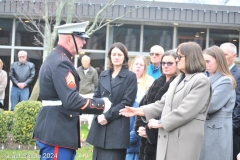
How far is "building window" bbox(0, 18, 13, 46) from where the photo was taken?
17500mm

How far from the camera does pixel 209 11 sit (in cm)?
1669

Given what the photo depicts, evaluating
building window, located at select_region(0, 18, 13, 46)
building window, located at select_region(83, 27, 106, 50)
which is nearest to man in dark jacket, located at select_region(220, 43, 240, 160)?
building window, located at select_region(83, 27, 106, 50)

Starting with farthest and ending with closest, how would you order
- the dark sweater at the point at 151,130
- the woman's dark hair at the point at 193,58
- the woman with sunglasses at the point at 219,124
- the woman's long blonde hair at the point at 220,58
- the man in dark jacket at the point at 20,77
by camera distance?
the man in dark jacket at the point at 20,77, the woman's long blonde hair at the point at 220,58, the dark sweater at the point at 151,130, the woman with sunglasses at the point at 219,124, the woman's dark hair at the point at 193,58

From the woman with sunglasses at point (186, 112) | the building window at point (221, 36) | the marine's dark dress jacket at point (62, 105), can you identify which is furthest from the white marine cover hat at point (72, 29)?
the building window at point (221, 36)

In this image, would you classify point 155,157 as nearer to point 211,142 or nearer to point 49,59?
point 211,142

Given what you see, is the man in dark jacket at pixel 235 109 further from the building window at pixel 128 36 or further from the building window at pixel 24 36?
the building window at pixel 24 36

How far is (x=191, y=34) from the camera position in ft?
59.2

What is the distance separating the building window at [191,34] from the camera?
1800 cm

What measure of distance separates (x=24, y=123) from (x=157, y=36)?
8473mm

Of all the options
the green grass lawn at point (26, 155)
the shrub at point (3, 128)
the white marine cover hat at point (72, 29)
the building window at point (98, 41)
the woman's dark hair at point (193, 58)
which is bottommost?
the green grass lawn at point (26, 155)

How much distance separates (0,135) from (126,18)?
741cm

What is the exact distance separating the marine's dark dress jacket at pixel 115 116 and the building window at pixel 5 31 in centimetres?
1114

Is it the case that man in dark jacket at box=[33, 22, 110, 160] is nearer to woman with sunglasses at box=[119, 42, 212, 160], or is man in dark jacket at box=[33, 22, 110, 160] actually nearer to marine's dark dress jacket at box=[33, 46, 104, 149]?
marine's dark dress jacket at box=[33, 46, 104, 149]

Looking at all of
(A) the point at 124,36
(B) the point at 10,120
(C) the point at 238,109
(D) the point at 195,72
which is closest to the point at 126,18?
(A) the point at 124,36
